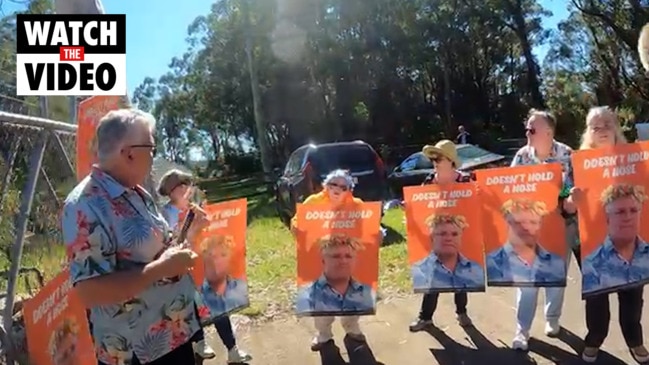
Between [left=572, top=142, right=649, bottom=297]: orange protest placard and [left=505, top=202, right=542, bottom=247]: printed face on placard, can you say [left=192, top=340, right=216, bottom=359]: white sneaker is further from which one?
[left=572, top=142, right=649, bottom=297]: orange protest placard

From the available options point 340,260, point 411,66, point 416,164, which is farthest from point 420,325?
point 411,66

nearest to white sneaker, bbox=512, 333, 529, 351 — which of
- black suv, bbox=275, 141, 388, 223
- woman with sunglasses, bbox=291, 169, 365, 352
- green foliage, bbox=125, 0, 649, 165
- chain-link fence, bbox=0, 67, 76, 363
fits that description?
woman with sunglasses, bbox=291, 169, 365, 352

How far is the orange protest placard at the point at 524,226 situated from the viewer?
4.27 metres

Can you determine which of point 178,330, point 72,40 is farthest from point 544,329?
point 72,40

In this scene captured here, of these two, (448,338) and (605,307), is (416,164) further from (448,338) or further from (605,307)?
(605,307)

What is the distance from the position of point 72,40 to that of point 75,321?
2279 millimetres

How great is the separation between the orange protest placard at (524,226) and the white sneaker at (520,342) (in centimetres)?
41

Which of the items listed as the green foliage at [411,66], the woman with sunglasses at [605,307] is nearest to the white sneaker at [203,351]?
the woman with sunglasses at [605,307]

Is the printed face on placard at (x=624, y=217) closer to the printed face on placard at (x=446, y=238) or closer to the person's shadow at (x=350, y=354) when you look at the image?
the printed face on placard at (x=446, y=238)

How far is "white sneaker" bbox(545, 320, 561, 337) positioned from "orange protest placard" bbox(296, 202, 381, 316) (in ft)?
4.36

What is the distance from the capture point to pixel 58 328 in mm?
3375

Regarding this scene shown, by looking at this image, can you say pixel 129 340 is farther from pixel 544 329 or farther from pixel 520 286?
pixel 544 329

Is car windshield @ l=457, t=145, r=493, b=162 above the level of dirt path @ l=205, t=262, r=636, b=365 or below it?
above

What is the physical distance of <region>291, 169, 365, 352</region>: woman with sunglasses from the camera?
191 inches
